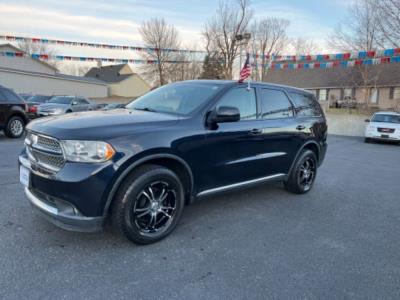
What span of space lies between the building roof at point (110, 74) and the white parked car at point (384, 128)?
41.3 m

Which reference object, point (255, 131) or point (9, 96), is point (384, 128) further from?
point (9, 96)

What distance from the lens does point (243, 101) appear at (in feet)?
13.4

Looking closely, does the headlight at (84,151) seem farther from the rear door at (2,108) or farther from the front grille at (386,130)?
the front grille at (386,130)

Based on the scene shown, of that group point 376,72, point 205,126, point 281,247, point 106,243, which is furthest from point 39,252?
point 376,72

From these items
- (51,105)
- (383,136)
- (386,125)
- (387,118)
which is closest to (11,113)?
(51,105)

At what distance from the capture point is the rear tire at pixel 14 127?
9748mm

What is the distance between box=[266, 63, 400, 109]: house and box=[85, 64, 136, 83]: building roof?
77.7 feet

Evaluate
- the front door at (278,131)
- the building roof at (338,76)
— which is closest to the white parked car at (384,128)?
the front door at (278,131)

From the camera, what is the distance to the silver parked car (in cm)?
1468

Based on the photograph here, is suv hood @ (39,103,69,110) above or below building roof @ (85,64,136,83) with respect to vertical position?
below

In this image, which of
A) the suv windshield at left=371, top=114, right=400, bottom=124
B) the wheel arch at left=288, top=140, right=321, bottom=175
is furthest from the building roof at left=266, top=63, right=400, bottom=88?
the wheel arch at left=288, top=140, right=321, bottom=175

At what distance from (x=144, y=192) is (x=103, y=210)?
1.48ft

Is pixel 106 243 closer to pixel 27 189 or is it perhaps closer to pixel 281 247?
pixel 27 189

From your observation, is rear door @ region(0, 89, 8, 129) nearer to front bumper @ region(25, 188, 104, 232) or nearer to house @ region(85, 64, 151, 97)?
front bumper @ region(25, 188, 104, 232)
